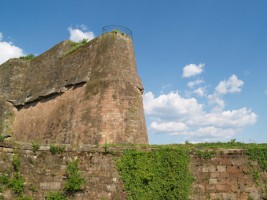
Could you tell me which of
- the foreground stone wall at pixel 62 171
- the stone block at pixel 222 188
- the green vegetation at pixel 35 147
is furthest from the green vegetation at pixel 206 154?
the green vegetation at pixel 35 147

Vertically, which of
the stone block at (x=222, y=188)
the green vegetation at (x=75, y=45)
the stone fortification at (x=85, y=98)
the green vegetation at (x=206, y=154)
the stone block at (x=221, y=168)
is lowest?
the stone block at (x=222, y=188)

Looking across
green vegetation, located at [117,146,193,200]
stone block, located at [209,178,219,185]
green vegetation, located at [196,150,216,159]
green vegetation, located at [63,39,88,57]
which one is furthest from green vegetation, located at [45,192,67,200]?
green vegetation, located at [63,39,88,57]

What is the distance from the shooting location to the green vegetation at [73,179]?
33.9ft

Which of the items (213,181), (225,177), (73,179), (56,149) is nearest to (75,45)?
(56,149)

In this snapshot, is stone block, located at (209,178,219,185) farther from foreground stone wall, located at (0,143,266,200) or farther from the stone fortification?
the stone fortification

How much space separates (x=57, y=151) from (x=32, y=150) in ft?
2.73

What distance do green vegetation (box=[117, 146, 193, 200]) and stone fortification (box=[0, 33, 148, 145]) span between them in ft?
21.0

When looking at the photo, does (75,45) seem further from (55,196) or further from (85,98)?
(55,196)

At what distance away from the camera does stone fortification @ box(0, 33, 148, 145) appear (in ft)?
58.7

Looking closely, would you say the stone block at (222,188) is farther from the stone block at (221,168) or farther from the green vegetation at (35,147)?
the green vegetation at (35,147)

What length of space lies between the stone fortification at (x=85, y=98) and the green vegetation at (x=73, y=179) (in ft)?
21.2

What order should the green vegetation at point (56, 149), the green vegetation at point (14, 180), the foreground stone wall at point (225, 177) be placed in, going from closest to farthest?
the green vegetation at point (14, 180), the foreground stone wall at point (225, 177), the green vegetation at point (56, 149)

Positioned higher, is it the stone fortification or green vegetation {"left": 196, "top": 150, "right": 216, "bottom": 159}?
the stone fortification

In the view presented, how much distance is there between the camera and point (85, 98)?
1909cm
